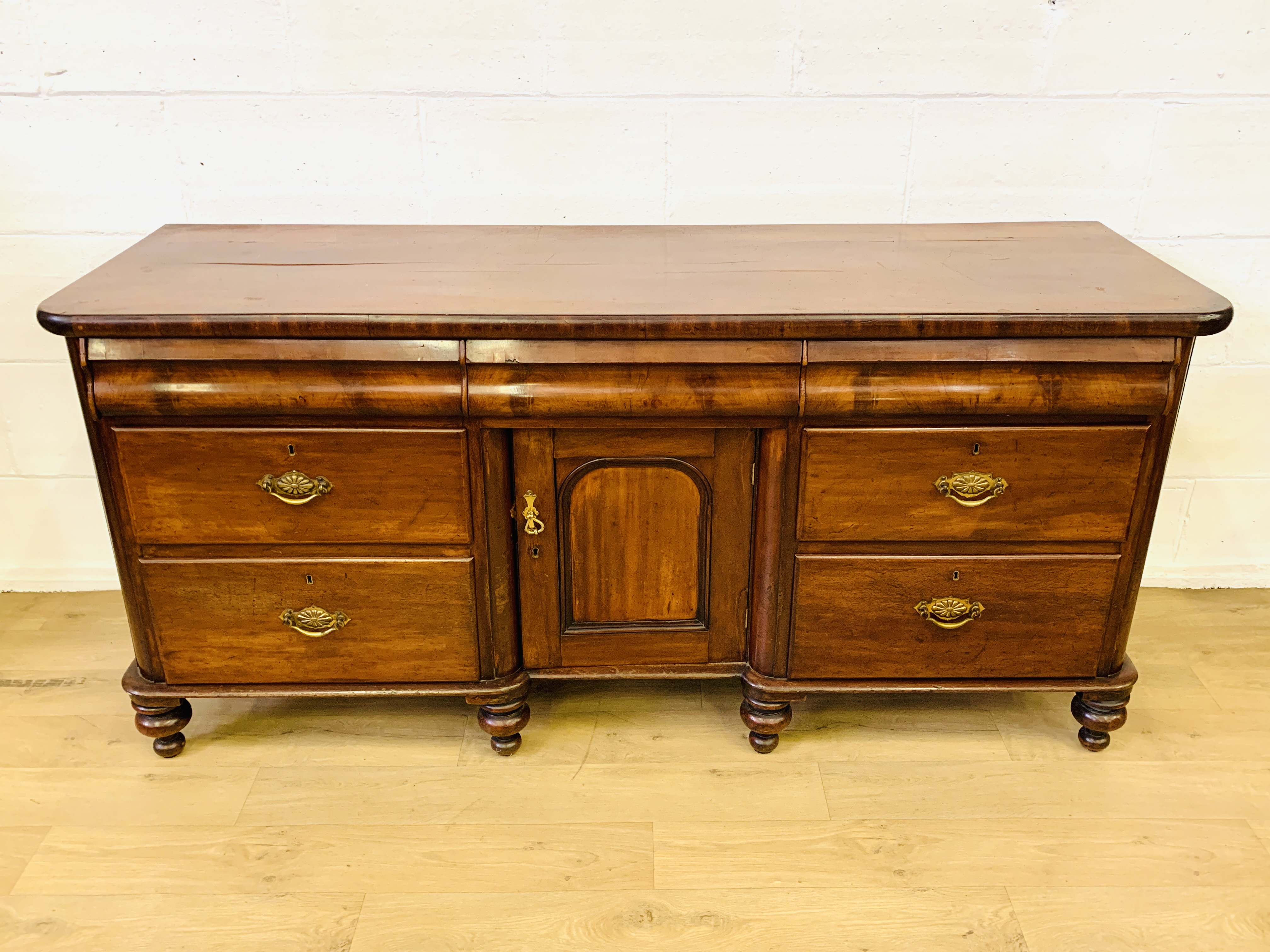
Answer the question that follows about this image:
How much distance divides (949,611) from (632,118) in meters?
1.13

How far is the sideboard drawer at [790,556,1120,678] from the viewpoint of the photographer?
1.69 meters

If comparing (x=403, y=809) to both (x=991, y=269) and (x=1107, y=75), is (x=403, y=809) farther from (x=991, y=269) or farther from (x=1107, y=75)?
(x=1107, y=75)

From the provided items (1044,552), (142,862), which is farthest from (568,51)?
(142,862)

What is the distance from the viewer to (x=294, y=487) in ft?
5.27

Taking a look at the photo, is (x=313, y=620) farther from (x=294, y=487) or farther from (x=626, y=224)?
(x=626, y=224)

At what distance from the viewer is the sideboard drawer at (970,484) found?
158 centimetres

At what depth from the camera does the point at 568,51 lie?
196 cm

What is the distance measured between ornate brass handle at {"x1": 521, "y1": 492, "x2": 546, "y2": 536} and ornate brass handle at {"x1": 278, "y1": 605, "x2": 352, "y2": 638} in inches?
14.2

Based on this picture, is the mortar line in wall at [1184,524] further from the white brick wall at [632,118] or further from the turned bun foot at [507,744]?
the turned bun foot at [507,744]

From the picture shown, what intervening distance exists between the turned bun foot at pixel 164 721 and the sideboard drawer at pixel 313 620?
7 cm

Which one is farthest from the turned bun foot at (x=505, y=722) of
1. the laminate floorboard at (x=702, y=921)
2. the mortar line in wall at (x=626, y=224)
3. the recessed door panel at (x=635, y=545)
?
the mortar line in wall at (x=626, y=224)

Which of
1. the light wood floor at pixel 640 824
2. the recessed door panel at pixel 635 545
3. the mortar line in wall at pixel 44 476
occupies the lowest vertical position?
the light wood floor at pixel 640 824

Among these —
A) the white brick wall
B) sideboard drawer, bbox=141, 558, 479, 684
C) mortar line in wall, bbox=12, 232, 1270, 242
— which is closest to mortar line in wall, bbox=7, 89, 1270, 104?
the white brick wall

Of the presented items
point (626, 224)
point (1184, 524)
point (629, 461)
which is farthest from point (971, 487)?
point (1184, 524)
